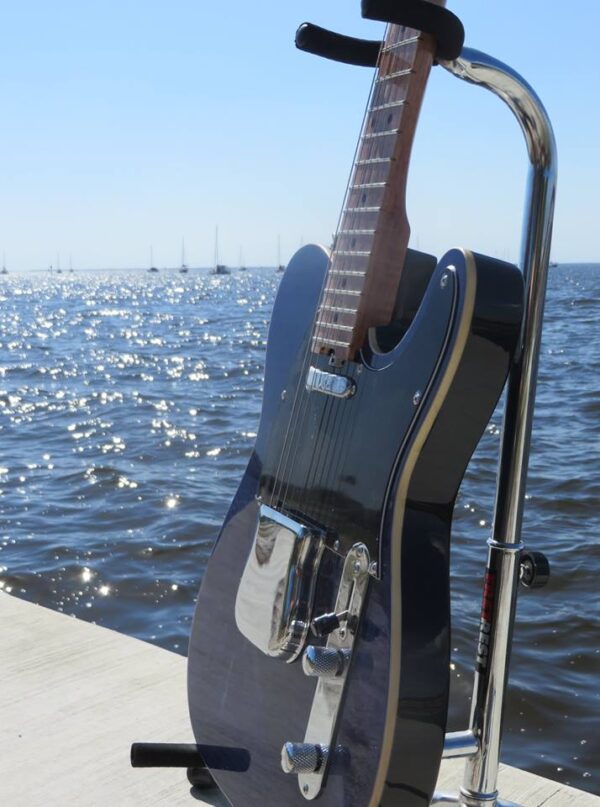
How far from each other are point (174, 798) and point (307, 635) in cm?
69

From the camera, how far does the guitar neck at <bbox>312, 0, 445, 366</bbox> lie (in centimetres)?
164

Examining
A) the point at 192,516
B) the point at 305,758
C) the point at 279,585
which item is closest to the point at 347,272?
the point at 279,585

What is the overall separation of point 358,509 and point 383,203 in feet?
1.61

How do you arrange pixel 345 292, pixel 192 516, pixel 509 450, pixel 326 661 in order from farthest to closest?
pixel 192 516
pixel 345 292
pixel 509 450
pixel 326 661

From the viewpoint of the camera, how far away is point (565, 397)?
11.5 m

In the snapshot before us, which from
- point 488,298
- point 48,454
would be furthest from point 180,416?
point 488,298

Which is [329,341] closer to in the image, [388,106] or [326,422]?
[326,422]

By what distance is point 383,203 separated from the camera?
1.64 meters

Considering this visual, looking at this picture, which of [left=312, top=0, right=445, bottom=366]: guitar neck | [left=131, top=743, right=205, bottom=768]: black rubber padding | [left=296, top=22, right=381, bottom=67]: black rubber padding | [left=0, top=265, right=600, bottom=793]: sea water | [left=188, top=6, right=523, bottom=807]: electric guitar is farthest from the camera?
[left=0, top=265, right=600, bottom=793]: sea water

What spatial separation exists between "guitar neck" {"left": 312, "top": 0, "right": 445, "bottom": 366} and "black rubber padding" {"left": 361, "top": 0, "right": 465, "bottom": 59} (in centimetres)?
5

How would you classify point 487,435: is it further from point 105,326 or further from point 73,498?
point 105,326

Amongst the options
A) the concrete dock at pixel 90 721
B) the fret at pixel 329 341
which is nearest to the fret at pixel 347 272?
the fret at pixel 329 341

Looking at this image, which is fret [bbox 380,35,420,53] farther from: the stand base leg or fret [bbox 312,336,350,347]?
the stand base leg

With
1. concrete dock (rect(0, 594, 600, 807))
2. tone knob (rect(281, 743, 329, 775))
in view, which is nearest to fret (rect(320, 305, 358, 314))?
tone knob (rect(281, 743, 329, 775))
